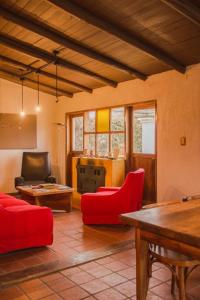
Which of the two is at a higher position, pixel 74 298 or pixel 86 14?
pixel 86 14

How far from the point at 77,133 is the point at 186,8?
4874 mm

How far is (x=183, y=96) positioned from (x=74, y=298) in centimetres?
338

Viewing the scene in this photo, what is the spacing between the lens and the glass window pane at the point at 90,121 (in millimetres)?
7043

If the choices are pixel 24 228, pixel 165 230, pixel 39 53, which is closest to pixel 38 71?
pixel 39 53

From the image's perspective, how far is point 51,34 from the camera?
171 inches

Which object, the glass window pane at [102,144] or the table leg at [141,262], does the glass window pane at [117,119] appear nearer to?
the glass window pane at [102,144]

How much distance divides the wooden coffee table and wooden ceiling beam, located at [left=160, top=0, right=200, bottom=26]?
3.39 meters

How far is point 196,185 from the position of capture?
15.2 ft

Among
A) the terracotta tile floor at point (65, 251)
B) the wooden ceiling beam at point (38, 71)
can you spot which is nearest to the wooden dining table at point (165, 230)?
the terracotta tile floor at point (65, 251)

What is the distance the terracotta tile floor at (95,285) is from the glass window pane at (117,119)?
3421mm

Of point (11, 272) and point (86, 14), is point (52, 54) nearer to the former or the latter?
point (86, 14)

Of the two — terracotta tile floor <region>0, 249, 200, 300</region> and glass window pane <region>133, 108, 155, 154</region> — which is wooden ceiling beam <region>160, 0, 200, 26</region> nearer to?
glass window pane <region>133, 108, 155, 154</region>

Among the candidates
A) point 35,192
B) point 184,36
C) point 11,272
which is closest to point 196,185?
point 184,36

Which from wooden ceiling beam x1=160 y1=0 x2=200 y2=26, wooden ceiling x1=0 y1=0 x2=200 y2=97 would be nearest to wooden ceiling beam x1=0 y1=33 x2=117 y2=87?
wooden ceiling x1=0 y1=0 x2=200 y2=97
